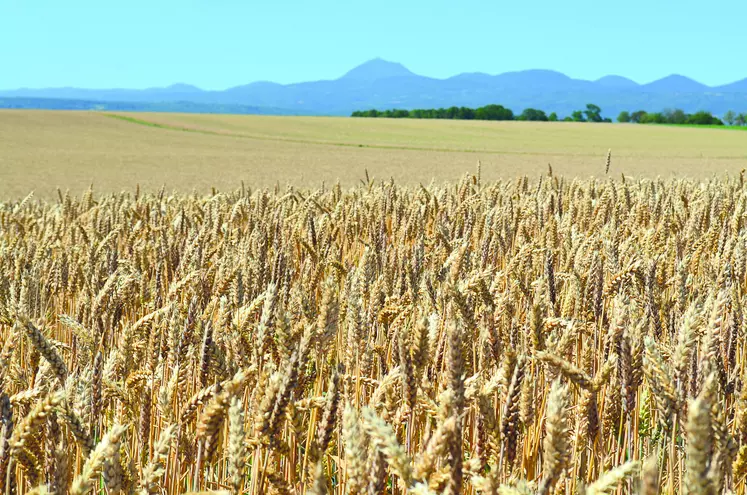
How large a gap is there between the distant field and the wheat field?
694 cm

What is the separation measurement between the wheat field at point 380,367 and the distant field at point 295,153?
6.94m

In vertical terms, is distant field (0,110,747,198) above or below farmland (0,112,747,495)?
below

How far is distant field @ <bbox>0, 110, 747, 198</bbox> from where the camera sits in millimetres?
13852

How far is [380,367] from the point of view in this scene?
2.16 m

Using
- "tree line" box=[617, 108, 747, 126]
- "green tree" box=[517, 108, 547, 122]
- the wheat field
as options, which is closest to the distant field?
the wheat field

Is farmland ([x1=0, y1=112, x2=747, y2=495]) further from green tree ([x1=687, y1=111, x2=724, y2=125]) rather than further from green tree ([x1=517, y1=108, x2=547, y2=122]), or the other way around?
green tree ([x1=687, y1=111, x2=724, y2=125])

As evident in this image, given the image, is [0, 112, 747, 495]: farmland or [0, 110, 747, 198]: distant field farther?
[0, 110, 747, 198]: distant field

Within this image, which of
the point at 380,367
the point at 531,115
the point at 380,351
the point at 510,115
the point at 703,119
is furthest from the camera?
the point at 531,115

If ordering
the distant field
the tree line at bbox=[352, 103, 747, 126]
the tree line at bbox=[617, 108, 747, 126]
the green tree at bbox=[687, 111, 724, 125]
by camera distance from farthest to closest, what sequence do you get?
the tree line at bbox=[617, 108, 747, 126] < the green tree at bbox=[687, 111, 724, 125] < the tree line at bbox=[352, 103, 747, 126] < the distant field

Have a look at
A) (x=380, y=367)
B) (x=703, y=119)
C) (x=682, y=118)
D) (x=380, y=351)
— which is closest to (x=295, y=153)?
(x=380, y=367)

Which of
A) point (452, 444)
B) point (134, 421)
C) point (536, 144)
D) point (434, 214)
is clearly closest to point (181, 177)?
point (434, 214)

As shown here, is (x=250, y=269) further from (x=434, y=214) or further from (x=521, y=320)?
(x=434, y=214)

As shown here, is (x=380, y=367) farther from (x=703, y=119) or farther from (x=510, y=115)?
(x=703, y=119)

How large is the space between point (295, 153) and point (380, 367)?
2011 cm
